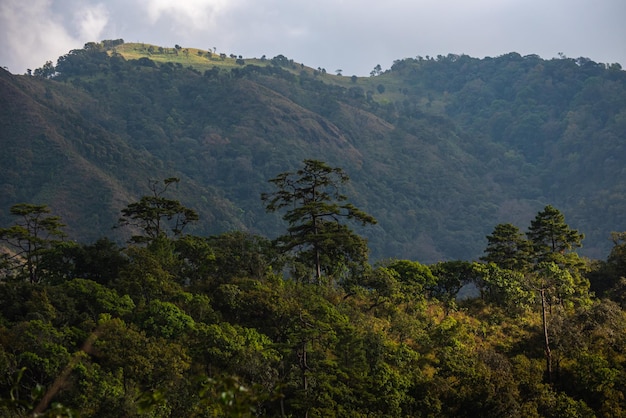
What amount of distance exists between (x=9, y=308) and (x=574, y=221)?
18088cm

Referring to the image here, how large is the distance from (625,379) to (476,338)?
30.8ft

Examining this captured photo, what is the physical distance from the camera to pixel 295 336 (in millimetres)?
36781

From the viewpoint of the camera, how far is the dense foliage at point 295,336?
116 ft

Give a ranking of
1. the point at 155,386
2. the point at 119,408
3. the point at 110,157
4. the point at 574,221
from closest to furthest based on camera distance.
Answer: the point at 119,408, the point at 155,386, the point at 110,157, the point at 574,221

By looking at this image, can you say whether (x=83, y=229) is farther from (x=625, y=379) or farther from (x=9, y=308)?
(x=625, y=379)

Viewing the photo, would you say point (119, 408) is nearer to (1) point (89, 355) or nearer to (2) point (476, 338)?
(1) point (89, 355)

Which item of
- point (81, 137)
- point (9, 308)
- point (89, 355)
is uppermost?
point (81, 137)

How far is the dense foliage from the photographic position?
35.3m

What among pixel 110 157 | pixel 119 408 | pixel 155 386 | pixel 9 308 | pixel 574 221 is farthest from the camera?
pixel 574 221

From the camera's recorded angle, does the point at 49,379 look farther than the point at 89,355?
No

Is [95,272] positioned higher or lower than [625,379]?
higher

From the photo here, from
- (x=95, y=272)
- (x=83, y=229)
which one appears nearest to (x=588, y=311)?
(x=95, y=272)

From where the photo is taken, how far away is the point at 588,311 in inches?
1937

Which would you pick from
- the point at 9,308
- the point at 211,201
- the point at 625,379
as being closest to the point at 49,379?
the point at 9,308
